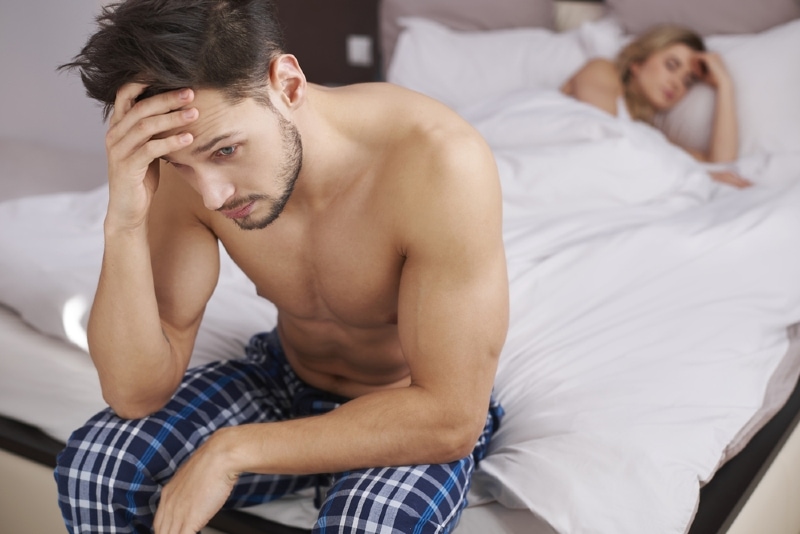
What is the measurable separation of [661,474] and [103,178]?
1.31 m

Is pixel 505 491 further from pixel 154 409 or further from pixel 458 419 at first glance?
pixel 154 409

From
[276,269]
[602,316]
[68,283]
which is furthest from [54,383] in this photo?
[602,316]

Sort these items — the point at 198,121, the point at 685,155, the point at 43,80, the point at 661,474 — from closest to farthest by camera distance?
1. the point at 198,121
2. the point at 661,474
3. the point at 43,80
4. the point at 685,155

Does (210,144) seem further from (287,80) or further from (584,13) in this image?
(584,13)

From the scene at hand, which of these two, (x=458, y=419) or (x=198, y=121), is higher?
(x=198, y=121)

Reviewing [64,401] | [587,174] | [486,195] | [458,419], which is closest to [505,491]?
[458,419]

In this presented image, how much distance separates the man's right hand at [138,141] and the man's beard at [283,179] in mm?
103

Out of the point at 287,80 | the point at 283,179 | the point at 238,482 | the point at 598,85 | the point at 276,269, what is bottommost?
the point at 238,482

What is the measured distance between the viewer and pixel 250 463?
0.96 metres

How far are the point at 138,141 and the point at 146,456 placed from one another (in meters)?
0.38

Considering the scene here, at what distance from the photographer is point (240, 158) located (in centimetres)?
93

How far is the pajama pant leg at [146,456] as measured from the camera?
3.22 ft

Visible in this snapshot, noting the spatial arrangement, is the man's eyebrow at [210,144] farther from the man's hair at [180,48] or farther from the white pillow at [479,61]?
the white pillow at [479,61]

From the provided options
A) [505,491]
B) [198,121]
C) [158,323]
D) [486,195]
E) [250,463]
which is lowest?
[505,491]
